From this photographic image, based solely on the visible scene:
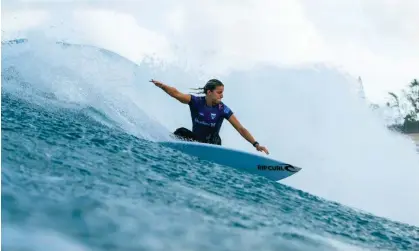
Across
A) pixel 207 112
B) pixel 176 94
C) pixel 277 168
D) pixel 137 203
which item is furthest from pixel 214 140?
pixel 137 203

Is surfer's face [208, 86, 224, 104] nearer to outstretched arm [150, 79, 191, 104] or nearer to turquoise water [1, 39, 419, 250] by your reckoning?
outstretched arm [150, 79, 191, 104]

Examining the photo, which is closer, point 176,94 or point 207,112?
point 176,94

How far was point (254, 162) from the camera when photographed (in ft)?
29.5

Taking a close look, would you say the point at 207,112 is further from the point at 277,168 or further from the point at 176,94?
the point at 277,168

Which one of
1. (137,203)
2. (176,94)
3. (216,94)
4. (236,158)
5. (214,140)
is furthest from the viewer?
(214,140)

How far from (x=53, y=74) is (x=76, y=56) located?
1.08 metres

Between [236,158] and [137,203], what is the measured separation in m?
3.72

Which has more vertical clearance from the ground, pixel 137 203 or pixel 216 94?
pixel 216 94

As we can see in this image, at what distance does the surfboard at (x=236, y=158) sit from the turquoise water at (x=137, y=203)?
0.24 metres

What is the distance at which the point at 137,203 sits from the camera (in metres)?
5.35

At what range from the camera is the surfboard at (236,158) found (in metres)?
8.87

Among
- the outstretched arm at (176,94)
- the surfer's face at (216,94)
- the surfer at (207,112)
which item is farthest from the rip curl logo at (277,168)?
the outstretched arm at (176,94)

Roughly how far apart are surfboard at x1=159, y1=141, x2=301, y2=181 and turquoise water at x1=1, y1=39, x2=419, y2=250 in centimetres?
24

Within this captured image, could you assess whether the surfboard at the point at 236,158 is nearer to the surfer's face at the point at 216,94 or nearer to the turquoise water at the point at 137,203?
the turquoise water at the point at 137,203
